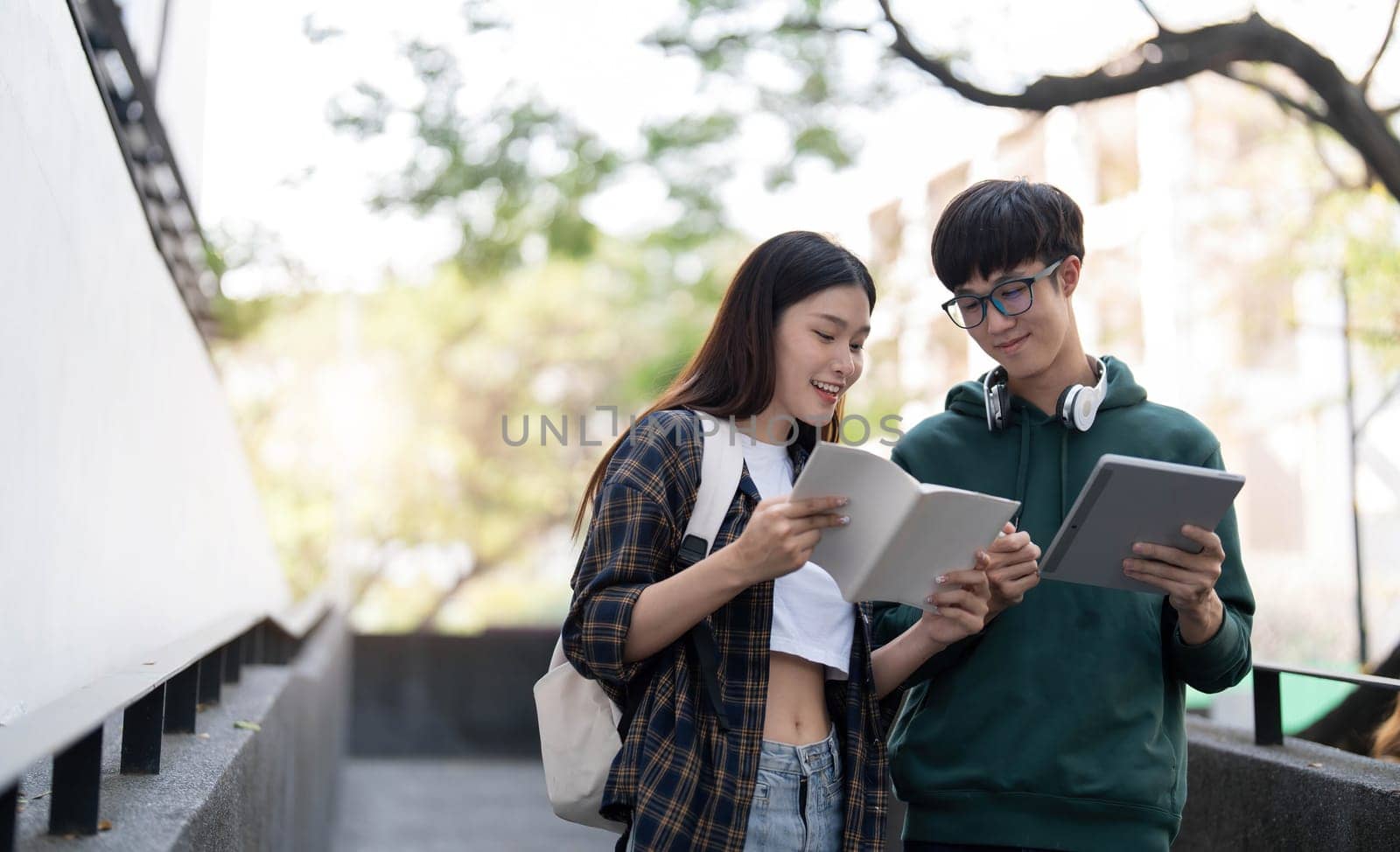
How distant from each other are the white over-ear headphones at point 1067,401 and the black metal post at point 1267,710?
A: 1.32 m

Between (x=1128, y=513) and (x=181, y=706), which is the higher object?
(x=1128, y=513)

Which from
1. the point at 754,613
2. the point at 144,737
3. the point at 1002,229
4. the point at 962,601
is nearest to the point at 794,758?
the point at 754,613

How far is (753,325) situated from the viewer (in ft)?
7.94

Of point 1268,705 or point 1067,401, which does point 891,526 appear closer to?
point 1067,401

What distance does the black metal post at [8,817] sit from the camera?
1.55m

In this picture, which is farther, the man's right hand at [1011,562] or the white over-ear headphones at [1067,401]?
the white over-ear headphones at [1067,401]

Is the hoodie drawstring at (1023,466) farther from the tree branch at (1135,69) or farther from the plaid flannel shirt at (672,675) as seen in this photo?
the tree branch at (1135,69)

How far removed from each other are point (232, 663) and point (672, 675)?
237 cm

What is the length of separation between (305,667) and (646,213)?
9525mm

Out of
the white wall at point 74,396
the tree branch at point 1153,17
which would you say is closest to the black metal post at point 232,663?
the white wall at point 74,396

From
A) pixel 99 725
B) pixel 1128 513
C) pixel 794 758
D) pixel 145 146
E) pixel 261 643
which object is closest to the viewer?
pixel 99 725

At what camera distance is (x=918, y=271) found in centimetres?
1597

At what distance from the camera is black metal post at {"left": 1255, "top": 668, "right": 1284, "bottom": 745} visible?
3.38m

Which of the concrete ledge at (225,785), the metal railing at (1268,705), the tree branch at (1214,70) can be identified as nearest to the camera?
the concrete ledge at (225,785)
